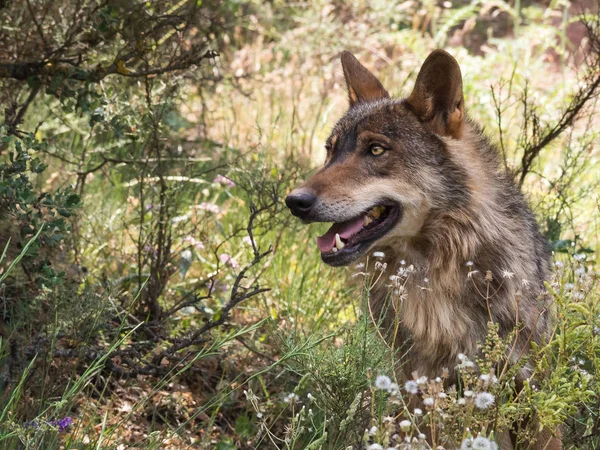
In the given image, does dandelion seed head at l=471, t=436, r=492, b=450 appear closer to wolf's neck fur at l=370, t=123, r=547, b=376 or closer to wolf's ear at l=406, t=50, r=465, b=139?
wolf's neck fur at l=370, t=123, r=547, b=376

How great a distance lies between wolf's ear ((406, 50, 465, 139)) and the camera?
386cm

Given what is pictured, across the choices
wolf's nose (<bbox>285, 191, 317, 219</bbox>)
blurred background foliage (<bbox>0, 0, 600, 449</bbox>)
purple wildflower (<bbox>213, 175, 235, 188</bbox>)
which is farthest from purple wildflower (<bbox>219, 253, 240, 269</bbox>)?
wolf's nose (<bbox>285, 191, 317, 219</bbox>)

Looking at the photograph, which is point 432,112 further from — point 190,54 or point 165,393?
point 165,393

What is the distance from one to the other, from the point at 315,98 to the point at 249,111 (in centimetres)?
102

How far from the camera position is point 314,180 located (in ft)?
12.6

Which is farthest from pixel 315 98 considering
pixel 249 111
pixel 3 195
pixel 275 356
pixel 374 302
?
pixel 3 195

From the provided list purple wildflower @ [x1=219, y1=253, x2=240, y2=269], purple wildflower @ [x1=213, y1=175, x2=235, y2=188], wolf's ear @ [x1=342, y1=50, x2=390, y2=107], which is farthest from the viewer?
purple wildflower @ [x1=213, y1=175, x2=235, y2=188]

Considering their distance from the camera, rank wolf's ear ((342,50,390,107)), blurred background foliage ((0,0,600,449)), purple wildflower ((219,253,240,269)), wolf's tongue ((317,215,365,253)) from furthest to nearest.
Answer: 1. purple wildflower ((219,253,240,269))
2. wolf's ear ((342,50,390,107))
3. wolf's tongue ((317,215,365,253))
4. blurred background foliage ((0,0,600,449))

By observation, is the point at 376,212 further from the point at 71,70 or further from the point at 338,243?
the point at 71,70

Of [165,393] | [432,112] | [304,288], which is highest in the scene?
[432,112]

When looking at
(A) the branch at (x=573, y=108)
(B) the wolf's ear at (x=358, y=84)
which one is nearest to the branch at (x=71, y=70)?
(B) the wolf's ear at (x=358, y=84)

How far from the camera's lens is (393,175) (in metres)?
3.86

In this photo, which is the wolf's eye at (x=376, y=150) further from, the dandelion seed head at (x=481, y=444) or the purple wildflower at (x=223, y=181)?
the dandelion seed head at (x=481, y=444)

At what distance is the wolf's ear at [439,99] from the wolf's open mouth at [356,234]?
480 mm
